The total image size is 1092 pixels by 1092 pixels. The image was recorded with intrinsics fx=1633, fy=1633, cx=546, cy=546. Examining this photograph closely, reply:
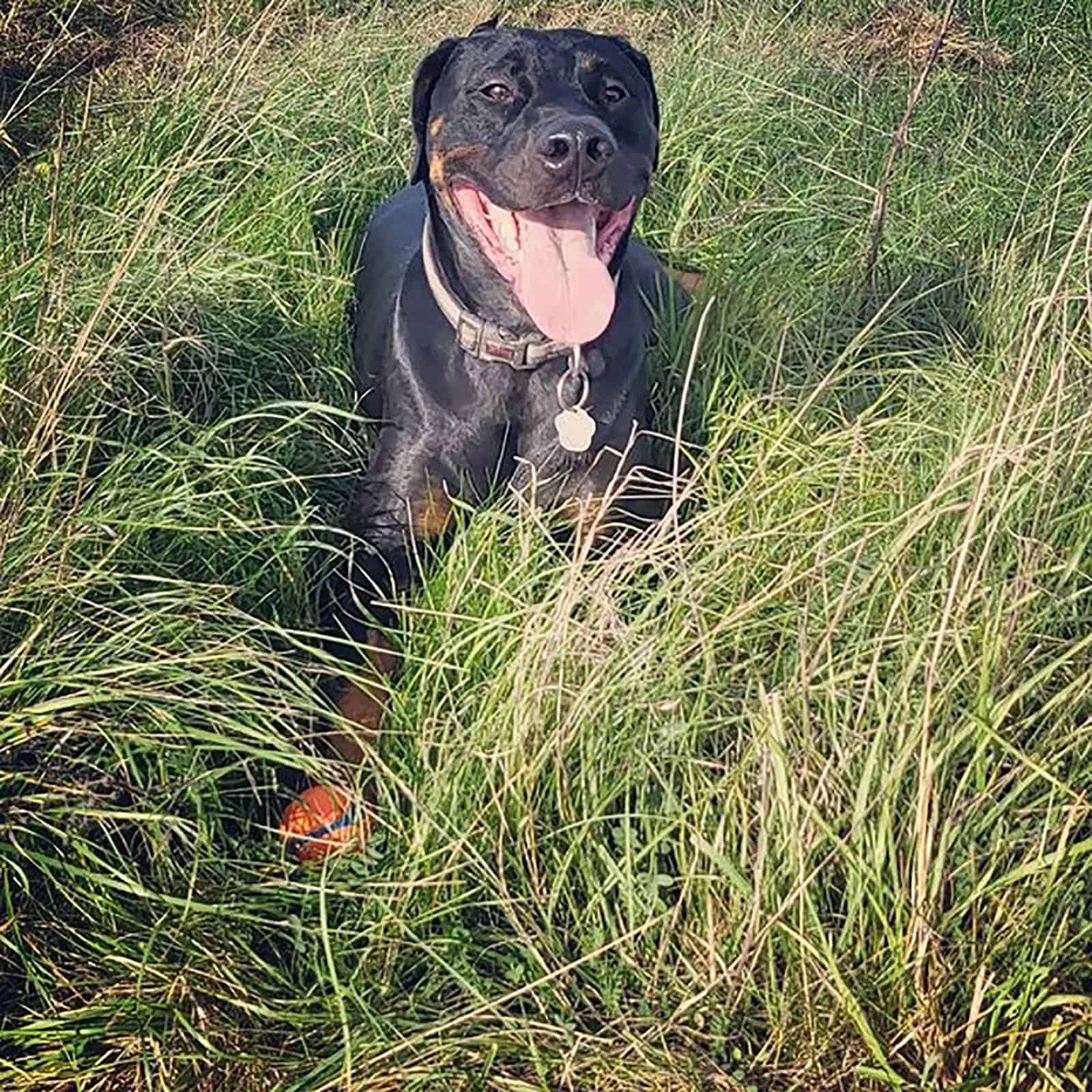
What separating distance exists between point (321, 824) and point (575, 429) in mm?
1163

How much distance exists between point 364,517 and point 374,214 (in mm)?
1301

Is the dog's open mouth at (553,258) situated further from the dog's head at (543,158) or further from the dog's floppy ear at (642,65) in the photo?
the dog's floppy ear at (642,65)

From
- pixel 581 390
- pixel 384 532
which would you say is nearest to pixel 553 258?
pixel 581 390

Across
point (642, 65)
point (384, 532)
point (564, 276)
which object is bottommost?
point (384, 532)

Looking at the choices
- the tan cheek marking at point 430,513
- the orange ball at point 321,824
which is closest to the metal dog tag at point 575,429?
the tan cheek marking at point 430,513

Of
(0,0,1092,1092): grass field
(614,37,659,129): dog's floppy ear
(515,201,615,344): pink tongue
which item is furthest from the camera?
(614,37,659,129): dog's floppy ear

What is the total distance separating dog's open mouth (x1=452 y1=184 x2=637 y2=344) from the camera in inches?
131

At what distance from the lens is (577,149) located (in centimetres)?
321

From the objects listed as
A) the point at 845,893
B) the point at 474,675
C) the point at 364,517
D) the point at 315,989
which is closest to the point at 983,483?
the point at 845,893

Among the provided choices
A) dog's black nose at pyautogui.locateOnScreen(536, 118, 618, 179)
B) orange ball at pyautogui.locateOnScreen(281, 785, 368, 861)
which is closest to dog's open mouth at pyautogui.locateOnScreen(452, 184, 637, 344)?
dog's black nose at pyautogui.locateOnScreen(536, 118, 618, 179)

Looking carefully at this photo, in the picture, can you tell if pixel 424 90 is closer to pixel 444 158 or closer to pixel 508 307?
pixel 444 158

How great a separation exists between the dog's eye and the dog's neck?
241mm

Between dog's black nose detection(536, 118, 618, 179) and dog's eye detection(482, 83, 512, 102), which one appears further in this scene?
dog's eye detection(482, 83, 512, 102)

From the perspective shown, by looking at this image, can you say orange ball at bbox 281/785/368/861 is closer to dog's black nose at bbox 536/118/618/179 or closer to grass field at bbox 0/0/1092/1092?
grass field at bbox 0/0/1092/1092
